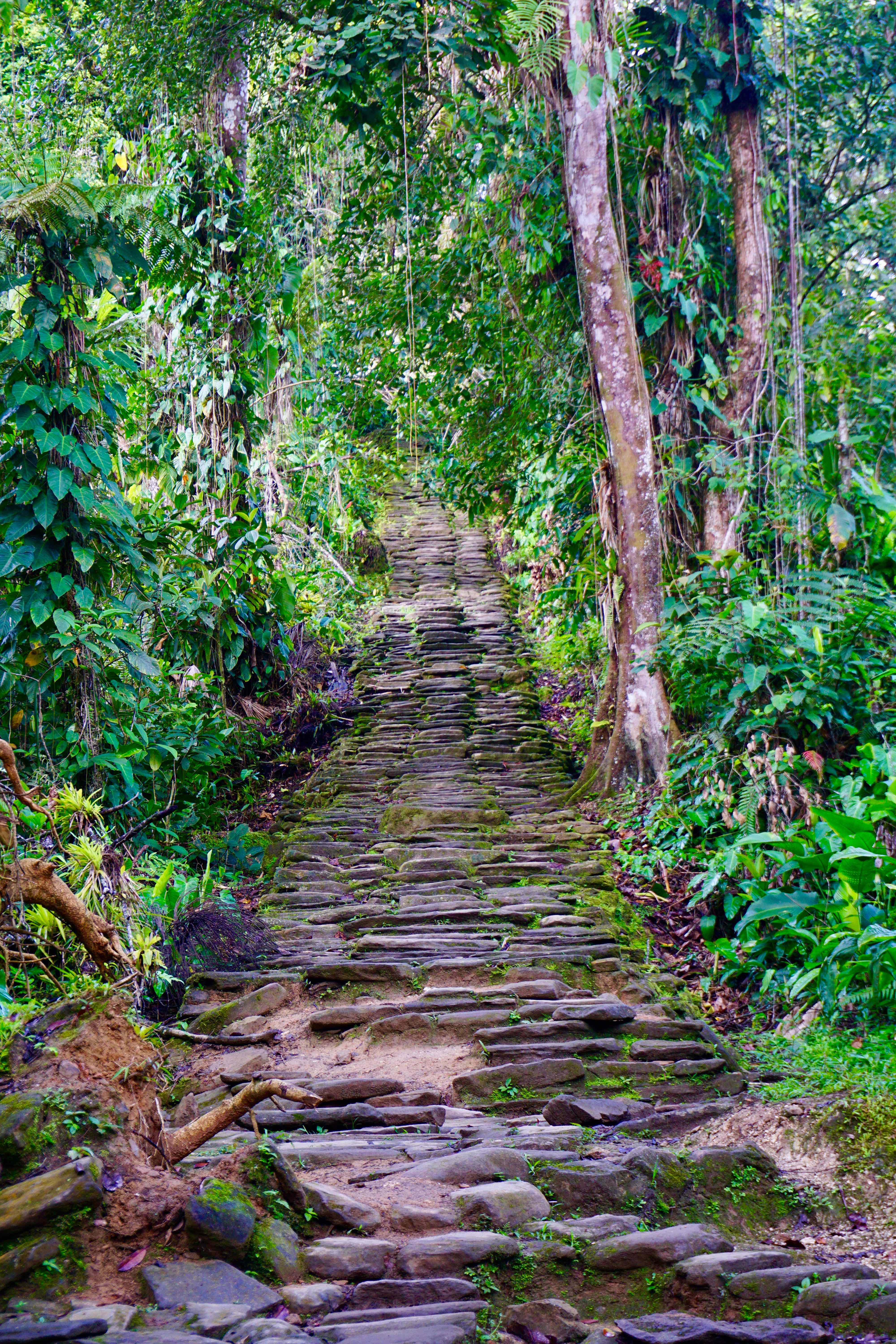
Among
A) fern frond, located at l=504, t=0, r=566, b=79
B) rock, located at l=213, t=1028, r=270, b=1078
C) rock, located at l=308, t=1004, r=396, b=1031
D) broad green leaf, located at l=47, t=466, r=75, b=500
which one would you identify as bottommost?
rock, located at l=308, t=1004, r=396, b=1031

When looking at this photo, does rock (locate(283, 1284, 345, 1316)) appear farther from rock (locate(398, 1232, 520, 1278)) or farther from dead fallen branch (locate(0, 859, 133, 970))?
dead fallen branch (locate(0, 859, 133, 970))

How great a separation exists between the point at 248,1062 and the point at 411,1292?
181 cm

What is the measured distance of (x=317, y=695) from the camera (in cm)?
968

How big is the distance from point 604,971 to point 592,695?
4.53 meters

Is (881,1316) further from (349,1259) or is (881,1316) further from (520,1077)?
(520,1077)

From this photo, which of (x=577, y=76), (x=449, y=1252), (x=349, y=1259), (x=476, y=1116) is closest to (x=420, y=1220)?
(x=449, y=1252)

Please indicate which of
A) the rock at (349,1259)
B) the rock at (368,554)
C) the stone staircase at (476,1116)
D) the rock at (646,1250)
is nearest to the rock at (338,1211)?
the stone staircase at (476,1116)

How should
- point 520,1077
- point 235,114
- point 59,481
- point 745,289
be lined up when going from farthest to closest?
point 235,114
point 745,289
point 59,481
point 520,1077

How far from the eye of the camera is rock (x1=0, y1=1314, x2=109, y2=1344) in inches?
69.6

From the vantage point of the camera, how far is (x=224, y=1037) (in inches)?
161

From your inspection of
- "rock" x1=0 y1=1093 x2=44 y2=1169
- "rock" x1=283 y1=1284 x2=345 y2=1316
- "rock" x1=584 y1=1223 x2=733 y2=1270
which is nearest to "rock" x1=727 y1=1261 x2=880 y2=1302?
"rock" x1=584 y1=1223 x2=733 y2=1270

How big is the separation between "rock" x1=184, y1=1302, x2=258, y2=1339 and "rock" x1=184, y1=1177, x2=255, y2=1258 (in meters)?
0.20

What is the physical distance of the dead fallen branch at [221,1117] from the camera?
8.46ft

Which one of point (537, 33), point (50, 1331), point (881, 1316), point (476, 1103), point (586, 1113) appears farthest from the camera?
point (537, 33)
